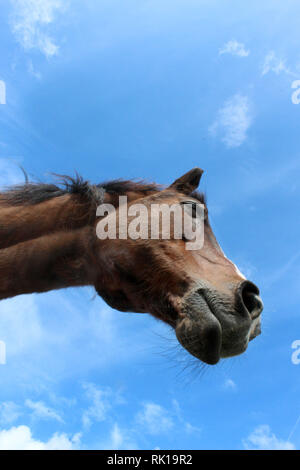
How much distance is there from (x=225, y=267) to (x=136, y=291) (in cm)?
109

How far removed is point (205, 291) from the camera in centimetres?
365

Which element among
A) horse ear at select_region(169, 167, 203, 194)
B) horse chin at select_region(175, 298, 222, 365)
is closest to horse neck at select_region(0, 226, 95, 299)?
horse ear at select_region(169, 167, 203, 194)

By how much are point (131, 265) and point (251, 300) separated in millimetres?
1449

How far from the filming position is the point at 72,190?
17.9 feet

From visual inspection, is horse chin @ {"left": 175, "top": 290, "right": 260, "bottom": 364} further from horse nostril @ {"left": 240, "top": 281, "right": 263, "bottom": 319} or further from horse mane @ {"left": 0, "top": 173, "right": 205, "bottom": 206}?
horse mane @ {"left": 0, "top": 173, "right": 205, "bottom": 206}

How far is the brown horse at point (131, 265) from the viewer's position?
3.51 meters

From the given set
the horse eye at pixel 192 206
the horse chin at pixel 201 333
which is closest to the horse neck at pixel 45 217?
the horse eye at pixel 192 206

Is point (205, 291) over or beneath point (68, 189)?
beneath

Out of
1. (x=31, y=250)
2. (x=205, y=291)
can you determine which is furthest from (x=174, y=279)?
(x=31, y=250)

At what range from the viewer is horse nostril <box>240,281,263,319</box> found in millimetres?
3605

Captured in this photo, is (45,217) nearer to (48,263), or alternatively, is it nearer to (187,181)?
(48,263)

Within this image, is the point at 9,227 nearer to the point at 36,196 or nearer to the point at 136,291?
the point at 36,196

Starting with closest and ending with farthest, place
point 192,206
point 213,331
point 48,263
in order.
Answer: point 213,331, point 48,263, point 192,206

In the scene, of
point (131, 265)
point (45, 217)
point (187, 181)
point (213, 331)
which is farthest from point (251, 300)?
point (45, 217)
